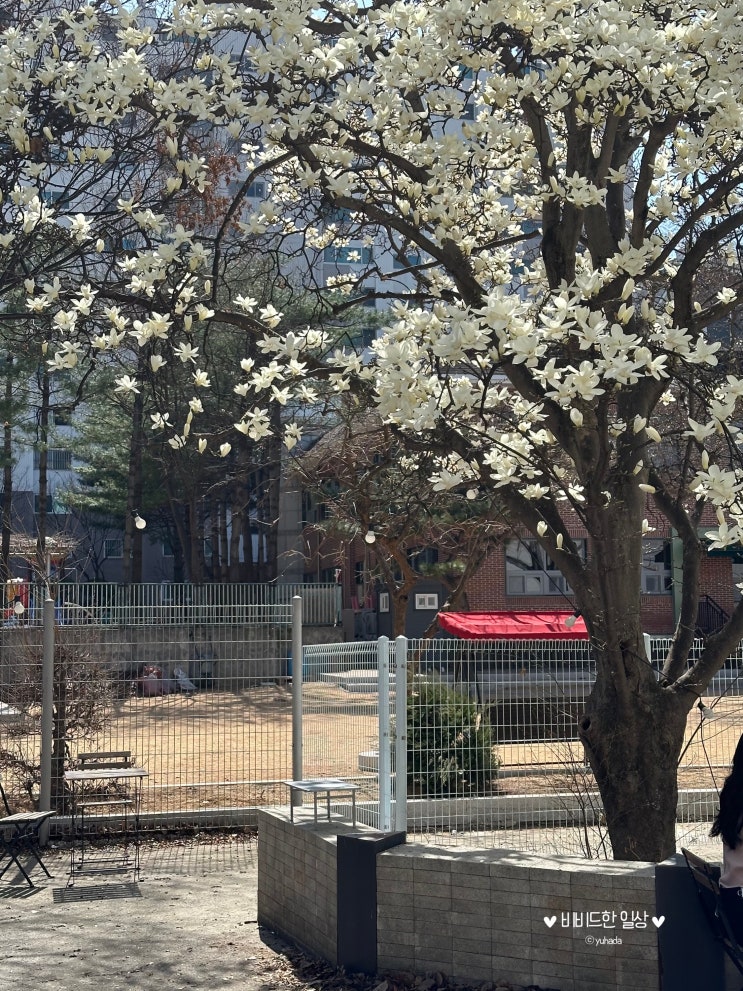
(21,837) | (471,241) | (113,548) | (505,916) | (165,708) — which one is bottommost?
(21,837)

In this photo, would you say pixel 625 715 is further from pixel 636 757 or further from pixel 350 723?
pixel 350 723

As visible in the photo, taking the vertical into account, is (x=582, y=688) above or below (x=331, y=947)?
above

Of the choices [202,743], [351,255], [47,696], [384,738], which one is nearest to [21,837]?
[47,696]

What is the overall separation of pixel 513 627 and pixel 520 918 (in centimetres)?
765

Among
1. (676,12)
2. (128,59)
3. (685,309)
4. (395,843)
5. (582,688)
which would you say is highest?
(676,12)

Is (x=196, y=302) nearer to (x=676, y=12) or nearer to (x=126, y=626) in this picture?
(x=676, y=12)

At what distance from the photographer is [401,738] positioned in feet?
23.7

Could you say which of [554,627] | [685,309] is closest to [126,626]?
[554,627]

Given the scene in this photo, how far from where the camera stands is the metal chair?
899cm

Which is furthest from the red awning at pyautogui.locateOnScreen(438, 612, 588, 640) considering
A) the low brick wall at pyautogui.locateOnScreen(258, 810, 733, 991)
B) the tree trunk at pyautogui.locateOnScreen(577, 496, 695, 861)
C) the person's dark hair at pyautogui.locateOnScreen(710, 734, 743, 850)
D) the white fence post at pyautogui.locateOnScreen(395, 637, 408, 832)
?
the person's dark hair at pyautogui.locateOnScreen(710, 734, 743, 850)

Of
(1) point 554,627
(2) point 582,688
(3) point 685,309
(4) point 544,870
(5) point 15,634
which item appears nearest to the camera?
(4) point 544,870

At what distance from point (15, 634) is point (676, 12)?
7.97m

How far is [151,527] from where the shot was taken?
1953 inches

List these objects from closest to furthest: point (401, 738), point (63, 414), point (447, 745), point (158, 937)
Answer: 1. point (401, 738)
2. point (158, 937)
3. point (447, 745)
4. point (63, 414)
